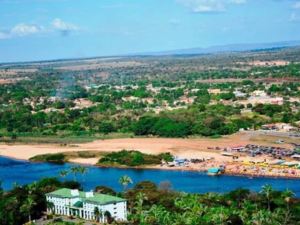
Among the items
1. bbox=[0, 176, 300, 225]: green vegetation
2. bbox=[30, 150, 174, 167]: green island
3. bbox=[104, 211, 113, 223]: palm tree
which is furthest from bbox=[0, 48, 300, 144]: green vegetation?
bbox=[104, 211, 113, 223]: palm tree

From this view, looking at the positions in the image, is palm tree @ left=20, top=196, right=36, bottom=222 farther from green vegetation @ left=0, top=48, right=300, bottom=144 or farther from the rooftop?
green vegetation @ left=0, top=48, right=300, bottom=144

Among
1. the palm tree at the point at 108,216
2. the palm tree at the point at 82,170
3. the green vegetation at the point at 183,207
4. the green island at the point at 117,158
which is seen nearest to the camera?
the green vegetation at the point at 183,207

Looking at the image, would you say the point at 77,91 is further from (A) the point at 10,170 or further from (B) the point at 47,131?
(A) the point at 10,170

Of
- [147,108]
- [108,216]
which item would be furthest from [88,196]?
[147,108]

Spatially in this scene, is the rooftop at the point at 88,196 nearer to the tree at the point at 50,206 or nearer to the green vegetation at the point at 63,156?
the tree at the point at 50,206

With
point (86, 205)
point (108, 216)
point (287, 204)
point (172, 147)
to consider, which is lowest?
point (172, 147)

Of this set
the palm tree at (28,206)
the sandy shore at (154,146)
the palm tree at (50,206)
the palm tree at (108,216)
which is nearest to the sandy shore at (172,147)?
the sandy shore at (154,146)

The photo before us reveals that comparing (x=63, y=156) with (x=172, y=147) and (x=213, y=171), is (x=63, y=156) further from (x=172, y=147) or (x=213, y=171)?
(x=213, y=171)
